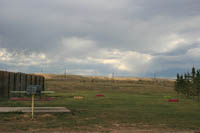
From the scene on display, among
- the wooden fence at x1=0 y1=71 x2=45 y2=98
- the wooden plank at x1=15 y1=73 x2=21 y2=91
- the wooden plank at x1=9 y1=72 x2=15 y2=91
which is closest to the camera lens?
the wooden fence at x1=0 y1=71 x2=45 y2=98

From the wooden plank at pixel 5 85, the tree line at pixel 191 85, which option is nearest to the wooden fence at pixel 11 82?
the wooden plank at pixel 5 85

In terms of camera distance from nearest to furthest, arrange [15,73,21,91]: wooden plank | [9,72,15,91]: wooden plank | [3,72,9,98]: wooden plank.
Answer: [3,72,9,98]: wooden plank
[9,72,15,91]: wooden plank
[15,73,21,91]: wooden plank

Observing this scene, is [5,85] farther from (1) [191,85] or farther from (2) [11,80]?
(1) [191,85]

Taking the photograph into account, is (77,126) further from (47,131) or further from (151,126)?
(151,126)

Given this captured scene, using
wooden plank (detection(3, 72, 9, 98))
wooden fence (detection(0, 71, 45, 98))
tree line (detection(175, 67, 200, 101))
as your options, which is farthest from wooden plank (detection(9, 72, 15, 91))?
tree line (detection(175, 67, 200, 101))

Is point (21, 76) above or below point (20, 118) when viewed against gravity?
above

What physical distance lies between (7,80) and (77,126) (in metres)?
27.9

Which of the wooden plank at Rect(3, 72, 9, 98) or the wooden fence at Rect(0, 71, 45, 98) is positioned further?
the wooden plank at Rect(3, 72, 9, 98)

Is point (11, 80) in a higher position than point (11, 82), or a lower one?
higher

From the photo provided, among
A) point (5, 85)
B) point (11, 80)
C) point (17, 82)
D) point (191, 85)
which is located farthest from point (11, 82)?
point (191, 85)

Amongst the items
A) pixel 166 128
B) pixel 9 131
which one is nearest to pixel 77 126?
pixel 9 131

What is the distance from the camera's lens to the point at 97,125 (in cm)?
1480

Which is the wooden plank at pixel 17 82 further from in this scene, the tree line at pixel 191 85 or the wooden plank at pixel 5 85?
the tree line at pixel 191 85

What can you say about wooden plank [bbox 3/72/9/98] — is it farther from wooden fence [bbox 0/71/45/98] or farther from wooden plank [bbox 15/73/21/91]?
wooden plank [bbox 15/73/21/91]
